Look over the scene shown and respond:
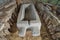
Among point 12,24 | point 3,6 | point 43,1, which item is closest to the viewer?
point 12,24

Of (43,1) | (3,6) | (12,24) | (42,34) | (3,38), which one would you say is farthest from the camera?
(43,1)

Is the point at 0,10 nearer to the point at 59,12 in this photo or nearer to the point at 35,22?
the point at 35,22

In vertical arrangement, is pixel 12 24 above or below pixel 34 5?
below

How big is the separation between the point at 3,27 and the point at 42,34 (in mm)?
338

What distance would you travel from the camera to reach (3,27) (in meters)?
1.17

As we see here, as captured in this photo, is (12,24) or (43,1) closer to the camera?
(12,24)

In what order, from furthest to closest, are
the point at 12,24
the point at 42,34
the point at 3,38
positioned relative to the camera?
the point at 12,24 < the point at 42,34 < the point at 3,38

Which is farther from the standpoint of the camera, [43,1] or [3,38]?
[43,1]

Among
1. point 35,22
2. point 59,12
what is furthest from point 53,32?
point 59,12

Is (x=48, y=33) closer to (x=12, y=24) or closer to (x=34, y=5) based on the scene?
(x=12, y=24)

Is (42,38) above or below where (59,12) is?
below

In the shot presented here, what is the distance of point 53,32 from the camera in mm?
1205

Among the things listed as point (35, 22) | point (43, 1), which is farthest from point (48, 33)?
point (43, 1)

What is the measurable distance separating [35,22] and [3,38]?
0.96 ft
